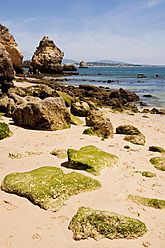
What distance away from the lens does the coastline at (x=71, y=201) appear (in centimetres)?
327

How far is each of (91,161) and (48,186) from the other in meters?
1.86

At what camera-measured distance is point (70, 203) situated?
4156mm

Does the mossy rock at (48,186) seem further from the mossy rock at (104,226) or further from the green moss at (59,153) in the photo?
the green moss at (59,153)

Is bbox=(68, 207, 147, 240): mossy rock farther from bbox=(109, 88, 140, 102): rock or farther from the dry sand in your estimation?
bbox=(109, 88, 140, 102): rock

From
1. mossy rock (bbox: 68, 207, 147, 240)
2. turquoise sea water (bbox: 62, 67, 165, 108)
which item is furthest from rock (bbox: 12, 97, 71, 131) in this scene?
turquoise sea water (bbox: 62, 67, 165, 108)

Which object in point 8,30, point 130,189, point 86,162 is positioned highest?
point 8,30

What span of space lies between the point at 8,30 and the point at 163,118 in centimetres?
3889

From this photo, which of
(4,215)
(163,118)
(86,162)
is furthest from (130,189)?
(163,118)

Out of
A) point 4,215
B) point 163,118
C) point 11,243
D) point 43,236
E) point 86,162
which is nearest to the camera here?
point 11,243

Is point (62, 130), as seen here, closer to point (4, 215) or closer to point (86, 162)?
point (86, 162)

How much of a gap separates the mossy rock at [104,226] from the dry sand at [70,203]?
0.30 ft

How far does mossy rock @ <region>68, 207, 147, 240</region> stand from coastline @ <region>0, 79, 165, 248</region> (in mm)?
94

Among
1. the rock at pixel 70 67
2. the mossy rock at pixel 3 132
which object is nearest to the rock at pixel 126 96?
the mossy rock at pixel 3 132

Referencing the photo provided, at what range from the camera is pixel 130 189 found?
5.06 m
